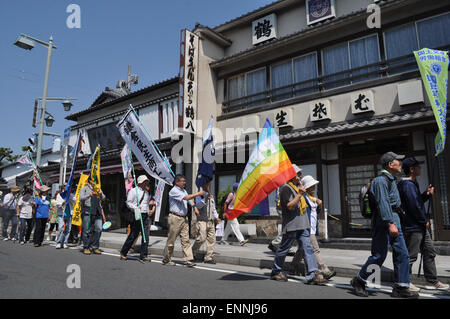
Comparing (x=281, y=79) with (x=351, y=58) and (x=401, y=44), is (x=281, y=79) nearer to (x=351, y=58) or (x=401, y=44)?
(x=351, y=58)

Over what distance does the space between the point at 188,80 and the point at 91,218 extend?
6.84 m

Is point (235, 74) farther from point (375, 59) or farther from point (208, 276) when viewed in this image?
point (208, 276)

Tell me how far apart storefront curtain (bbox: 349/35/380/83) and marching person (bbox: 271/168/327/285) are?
22.8ft

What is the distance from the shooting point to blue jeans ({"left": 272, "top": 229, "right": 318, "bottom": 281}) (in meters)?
4.96

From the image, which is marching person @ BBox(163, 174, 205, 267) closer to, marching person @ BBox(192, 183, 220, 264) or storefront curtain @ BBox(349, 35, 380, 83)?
marching person @ BBox(192, 183, 220, 264)

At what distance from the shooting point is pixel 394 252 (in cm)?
424

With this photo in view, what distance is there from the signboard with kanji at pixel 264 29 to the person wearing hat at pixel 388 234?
10.0 meters

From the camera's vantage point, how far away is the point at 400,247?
416 cm

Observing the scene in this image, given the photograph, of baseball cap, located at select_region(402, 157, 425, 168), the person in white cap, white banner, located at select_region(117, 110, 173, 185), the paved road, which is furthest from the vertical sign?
baseball cap, located at select_region(402, 157, 425, 168)

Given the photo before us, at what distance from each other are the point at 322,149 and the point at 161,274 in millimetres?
7220

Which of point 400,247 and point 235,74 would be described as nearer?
point 400,247

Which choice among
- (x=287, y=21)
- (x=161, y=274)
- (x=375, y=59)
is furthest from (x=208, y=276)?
(x=287, y=21)

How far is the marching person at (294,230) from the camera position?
4992mm

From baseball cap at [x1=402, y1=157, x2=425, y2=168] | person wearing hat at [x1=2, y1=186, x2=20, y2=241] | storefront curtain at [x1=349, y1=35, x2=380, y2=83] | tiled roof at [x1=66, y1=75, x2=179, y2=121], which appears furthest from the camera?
tiled roof at [x1=66, y1=75, x2=179, y2=121]
